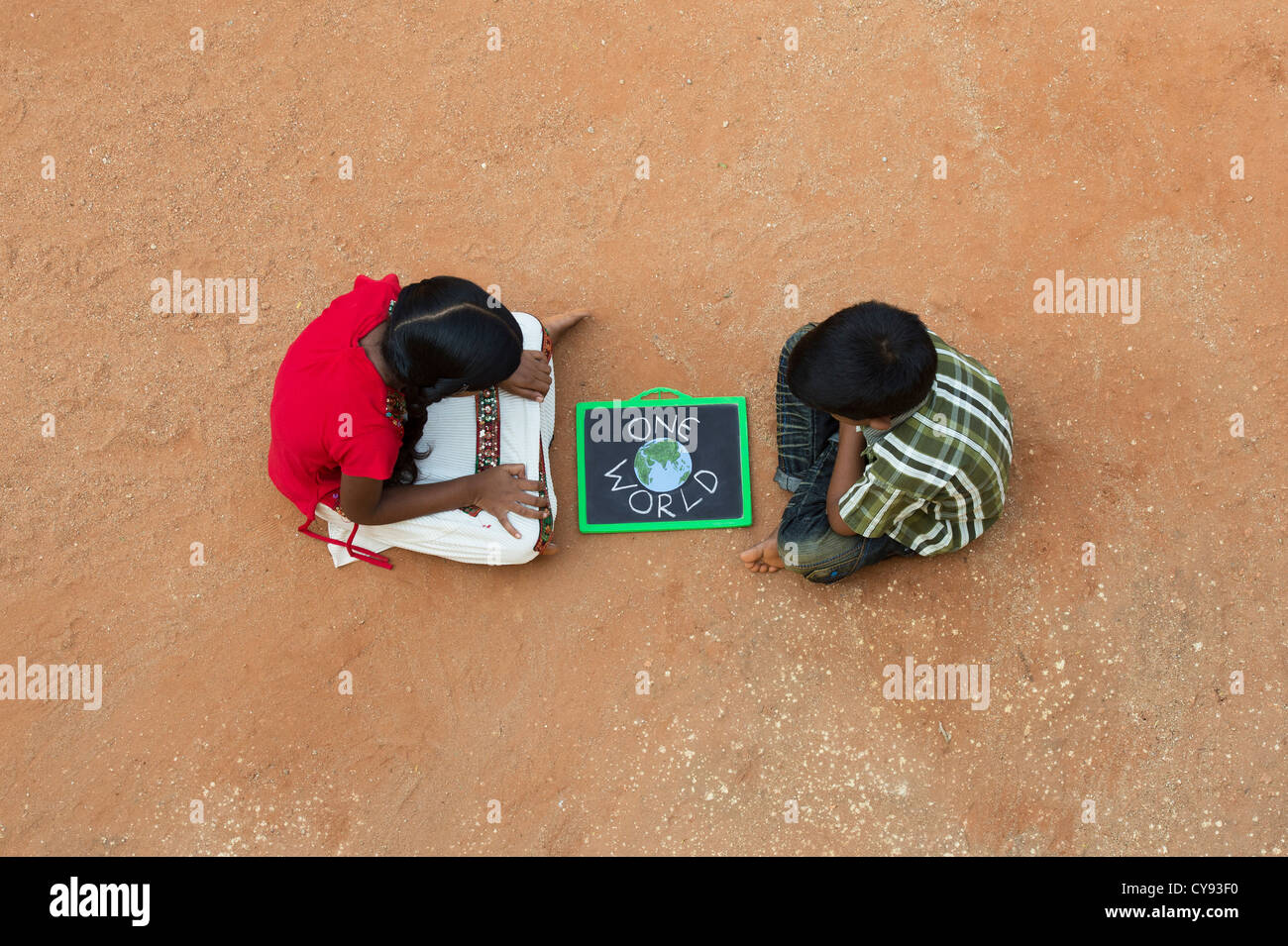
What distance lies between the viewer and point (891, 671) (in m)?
3.02

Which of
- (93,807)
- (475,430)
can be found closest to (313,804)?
(93,807)

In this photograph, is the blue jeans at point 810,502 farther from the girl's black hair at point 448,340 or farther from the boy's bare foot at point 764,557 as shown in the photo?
the girl's black hair at point 448,340

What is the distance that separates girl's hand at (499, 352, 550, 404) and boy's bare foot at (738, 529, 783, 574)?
89 cm

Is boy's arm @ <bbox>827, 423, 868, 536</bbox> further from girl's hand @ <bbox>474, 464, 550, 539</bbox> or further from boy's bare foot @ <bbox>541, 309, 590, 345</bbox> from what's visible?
boy's bare foot @ <bbox>541, 309, 590, 345</bbox>

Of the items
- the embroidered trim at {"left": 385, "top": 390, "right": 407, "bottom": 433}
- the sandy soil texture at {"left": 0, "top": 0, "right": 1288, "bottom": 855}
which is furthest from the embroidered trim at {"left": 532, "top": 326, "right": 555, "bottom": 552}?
the embroidered trim at {"left": 385, "top": 390, "right": 407, "bottom": 433}

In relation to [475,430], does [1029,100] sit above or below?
above

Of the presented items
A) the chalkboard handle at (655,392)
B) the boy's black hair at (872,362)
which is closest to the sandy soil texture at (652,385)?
the chalkboard handle at (655,392)

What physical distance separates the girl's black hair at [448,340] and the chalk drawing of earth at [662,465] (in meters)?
0.83

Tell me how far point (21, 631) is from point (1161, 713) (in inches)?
151

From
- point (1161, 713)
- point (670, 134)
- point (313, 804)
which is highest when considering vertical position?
point (670, 134)

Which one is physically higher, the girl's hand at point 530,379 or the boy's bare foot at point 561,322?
the boy's bare foot at point 561,322

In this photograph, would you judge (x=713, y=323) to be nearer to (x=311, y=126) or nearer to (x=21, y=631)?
(x=311, y=126)

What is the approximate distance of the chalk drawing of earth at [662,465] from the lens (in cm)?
314

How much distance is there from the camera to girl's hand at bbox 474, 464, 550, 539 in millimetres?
2945
